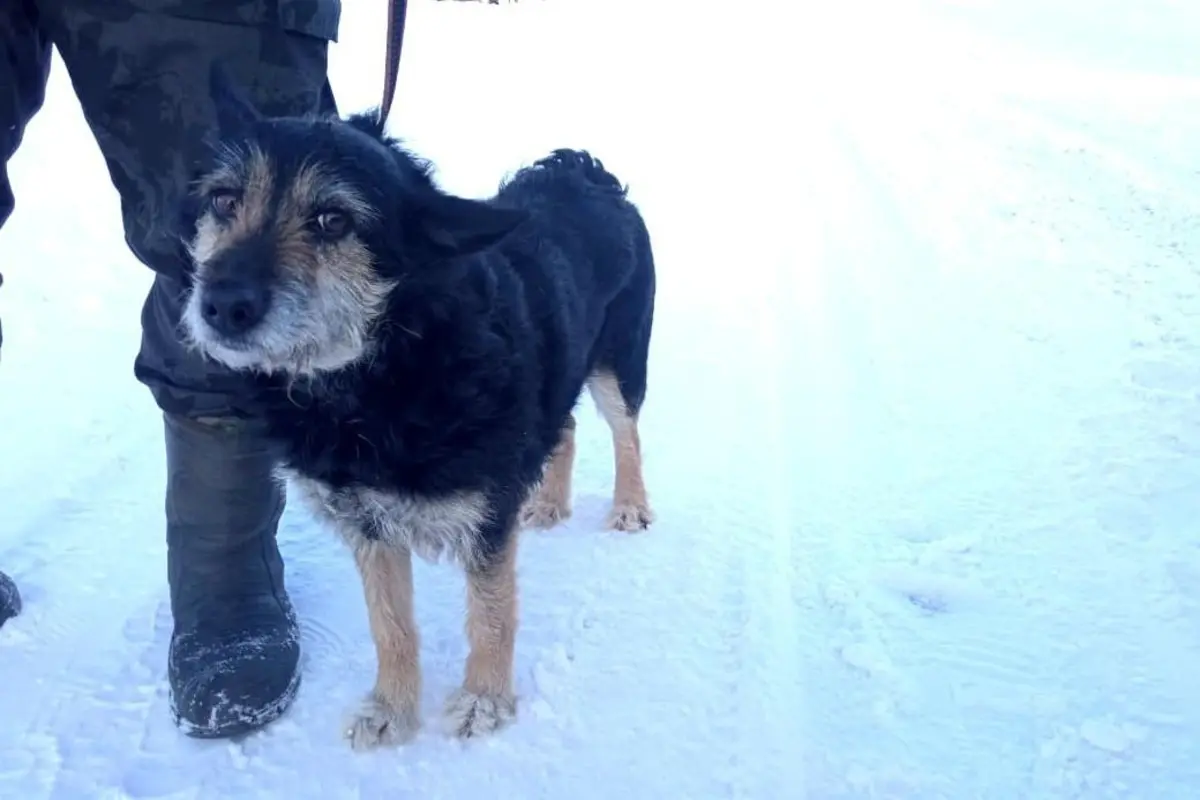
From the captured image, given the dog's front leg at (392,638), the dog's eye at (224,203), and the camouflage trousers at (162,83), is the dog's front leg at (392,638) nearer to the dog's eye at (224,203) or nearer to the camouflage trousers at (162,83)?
the camouflage trousers at (162,83)

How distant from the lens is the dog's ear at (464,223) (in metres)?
2.22

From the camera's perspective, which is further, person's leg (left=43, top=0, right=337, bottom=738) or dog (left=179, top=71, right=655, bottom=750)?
person's leg (left=43, top=0, right=337, bottom=738)

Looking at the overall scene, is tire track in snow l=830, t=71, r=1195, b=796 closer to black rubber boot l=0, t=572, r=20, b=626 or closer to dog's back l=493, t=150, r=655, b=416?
dog's back l=493, t=150, r=655, b=416

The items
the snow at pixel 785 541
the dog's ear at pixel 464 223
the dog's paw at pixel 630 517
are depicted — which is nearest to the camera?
the dog's ear at pixel 464 223

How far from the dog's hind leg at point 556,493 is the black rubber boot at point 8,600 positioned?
1.63m

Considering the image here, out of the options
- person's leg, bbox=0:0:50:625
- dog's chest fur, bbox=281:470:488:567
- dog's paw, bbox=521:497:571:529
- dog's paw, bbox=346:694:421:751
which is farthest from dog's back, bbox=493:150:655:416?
person's leg, bbox=0:0:50:625

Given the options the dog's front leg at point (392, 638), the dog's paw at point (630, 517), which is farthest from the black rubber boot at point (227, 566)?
the dog's paw at point (630, 517)

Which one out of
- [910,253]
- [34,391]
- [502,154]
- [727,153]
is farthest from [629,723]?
[727,153]

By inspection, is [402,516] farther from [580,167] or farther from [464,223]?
[580,167]

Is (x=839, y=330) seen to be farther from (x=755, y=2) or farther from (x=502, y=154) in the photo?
(x=755, y=2)

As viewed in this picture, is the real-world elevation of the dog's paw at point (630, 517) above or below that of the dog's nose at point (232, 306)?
below

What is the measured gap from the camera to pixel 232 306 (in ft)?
6.89

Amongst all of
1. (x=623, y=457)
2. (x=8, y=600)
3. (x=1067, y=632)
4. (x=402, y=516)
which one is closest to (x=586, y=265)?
(x=623, y=457)

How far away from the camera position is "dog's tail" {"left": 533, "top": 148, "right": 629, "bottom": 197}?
3721 mm
